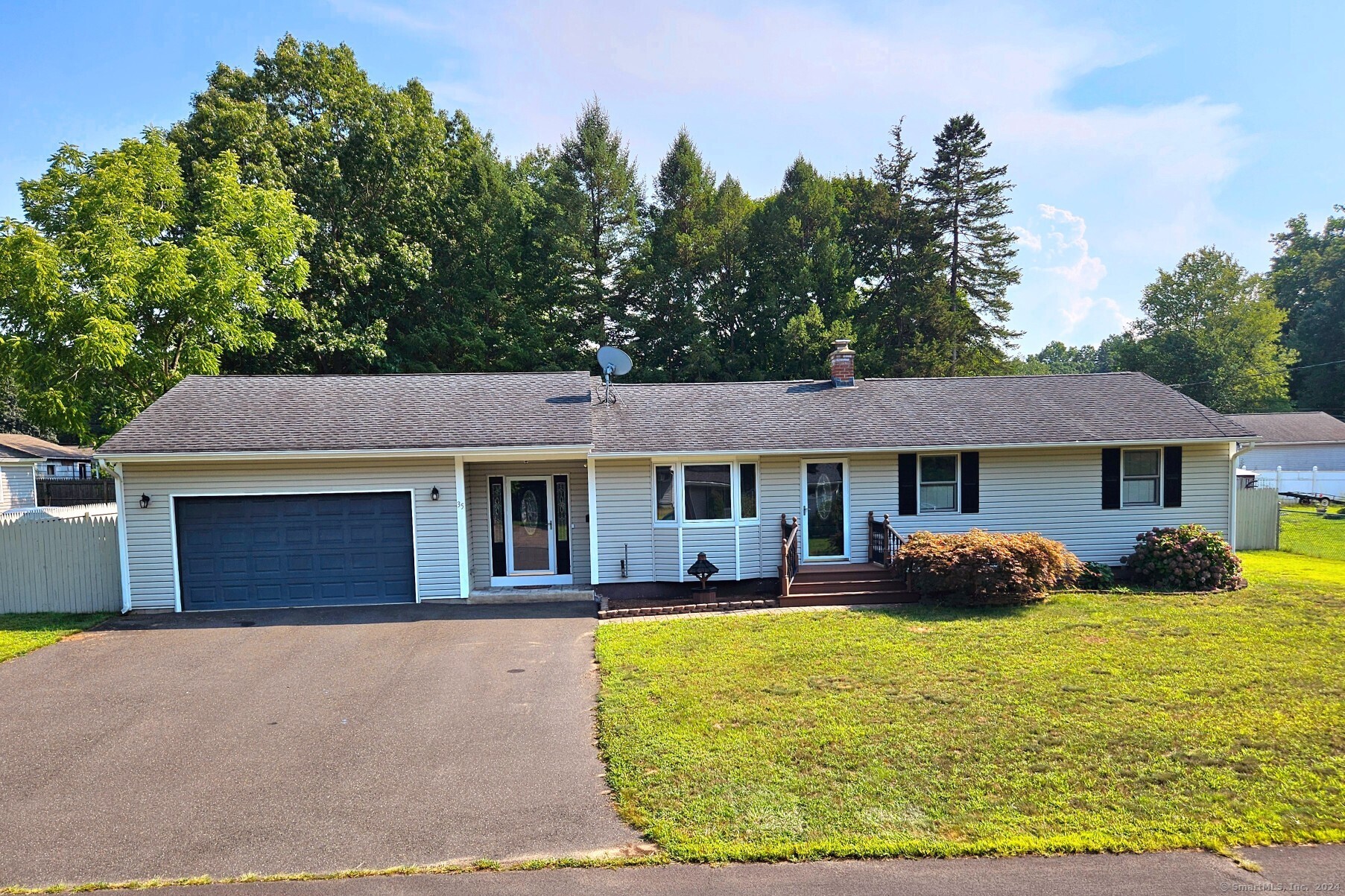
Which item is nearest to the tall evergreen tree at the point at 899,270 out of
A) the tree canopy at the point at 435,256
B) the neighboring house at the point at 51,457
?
the tree canopy at the point at 435,256

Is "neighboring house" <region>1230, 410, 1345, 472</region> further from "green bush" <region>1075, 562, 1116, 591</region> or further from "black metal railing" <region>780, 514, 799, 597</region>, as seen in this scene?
"black metal railing" <region>780, 514, 799, 597</region>

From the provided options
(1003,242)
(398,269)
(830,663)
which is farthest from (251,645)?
(1003,242)

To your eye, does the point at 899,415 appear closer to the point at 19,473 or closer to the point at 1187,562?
the point at 1187,562

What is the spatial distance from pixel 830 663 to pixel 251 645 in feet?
26.1

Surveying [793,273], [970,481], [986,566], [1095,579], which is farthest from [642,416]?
[793,273]

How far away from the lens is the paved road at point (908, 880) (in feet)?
14.8

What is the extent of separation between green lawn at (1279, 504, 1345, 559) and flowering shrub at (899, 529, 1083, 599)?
1097 cm

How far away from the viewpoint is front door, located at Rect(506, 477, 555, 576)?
47.0 ft

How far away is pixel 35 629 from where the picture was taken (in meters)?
11.6

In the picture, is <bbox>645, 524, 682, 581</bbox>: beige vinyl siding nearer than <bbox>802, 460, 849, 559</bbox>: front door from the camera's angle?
Yes

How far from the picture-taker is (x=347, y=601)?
13031 millimetres

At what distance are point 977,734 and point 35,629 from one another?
13.4 m

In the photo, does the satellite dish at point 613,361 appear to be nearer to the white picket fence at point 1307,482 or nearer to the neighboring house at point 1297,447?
the white picket fence at point 1307,482

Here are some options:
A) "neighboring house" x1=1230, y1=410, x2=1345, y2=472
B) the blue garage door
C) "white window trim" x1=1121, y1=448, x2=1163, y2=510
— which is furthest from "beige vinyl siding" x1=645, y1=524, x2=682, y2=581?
"neighboring house" x1=1230, y1=410, x2=1345, y2=472
